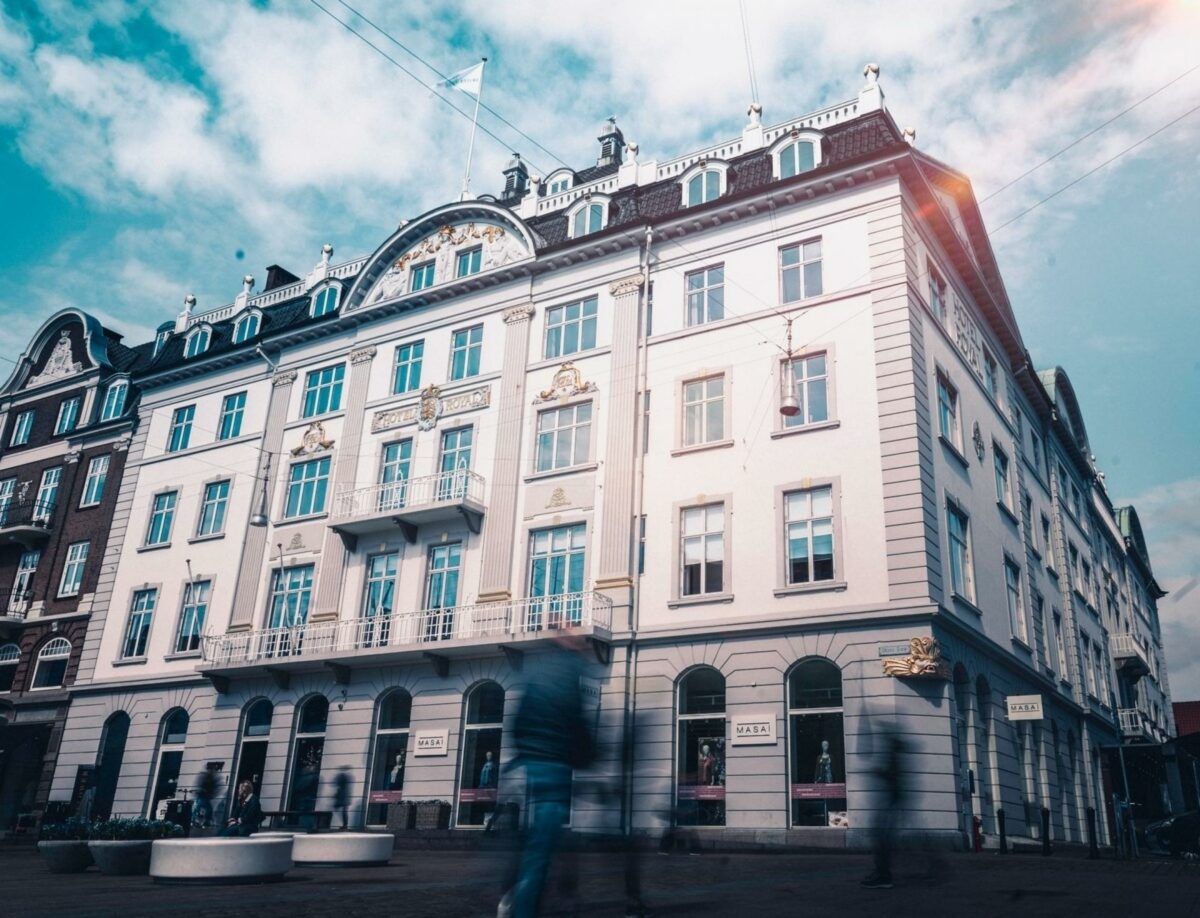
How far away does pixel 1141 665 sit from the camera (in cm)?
4594

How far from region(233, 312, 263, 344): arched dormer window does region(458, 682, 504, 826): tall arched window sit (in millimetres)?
18071

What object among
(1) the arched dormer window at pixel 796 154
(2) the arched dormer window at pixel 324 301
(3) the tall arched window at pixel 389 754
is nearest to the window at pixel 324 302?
(2) the arched dormer window at pixel 324 301

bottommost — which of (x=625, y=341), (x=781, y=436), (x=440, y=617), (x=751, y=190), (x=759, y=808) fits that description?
(x=759, y=808)

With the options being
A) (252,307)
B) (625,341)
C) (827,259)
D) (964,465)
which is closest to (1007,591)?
(964,465)

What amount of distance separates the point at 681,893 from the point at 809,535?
13.0 meters

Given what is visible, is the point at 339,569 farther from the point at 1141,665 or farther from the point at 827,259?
the point at 1141,665

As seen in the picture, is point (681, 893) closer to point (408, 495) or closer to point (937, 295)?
point (408, 495)

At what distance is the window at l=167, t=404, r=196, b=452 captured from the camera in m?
36.5

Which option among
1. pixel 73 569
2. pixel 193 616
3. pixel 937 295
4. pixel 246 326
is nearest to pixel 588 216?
pixel 937 295

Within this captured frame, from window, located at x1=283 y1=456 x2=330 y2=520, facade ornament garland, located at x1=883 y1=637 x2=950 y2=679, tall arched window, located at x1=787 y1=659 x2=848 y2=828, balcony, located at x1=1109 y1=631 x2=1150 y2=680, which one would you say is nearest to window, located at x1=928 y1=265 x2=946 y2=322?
facade ornament garland, located at x1=883 y1=637 x2=950 y2=679

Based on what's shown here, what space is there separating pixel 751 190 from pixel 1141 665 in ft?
109

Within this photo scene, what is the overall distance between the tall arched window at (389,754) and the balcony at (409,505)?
4.65 m

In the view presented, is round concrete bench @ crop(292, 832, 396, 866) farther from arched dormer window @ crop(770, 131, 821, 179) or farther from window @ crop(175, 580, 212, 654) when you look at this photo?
arched dormer window @ crop(770, 131, 821, 179)

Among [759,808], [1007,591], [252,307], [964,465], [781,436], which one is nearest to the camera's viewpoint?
[759,808]
